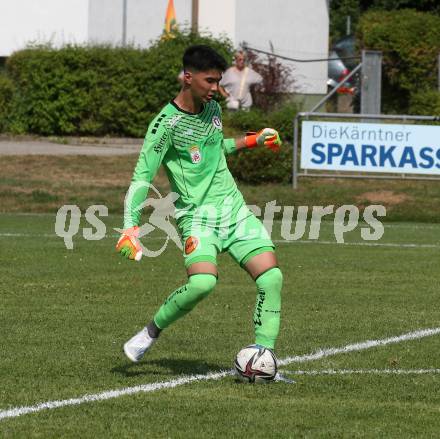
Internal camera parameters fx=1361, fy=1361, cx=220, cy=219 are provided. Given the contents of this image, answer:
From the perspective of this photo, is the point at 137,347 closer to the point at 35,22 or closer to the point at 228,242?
the point at 228,242

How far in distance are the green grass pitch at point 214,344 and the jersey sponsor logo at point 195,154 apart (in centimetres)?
137

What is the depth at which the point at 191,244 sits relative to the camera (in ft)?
27.9

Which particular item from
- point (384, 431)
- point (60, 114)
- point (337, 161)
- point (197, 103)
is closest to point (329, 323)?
point (197, 103)

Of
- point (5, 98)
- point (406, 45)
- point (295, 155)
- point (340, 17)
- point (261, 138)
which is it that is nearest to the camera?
point (261, 138)

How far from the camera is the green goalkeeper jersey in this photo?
8383 mm

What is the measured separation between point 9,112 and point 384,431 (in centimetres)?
2592

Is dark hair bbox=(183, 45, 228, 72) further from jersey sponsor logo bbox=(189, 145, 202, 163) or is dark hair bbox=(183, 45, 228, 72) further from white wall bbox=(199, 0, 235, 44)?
white wall bbox=(199, 0, 235, 44)

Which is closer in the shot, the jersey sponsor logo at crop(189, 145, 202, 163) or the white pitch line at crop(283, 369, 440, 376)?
the jersey sponsor logo at crop(189, 145, 202, 163)

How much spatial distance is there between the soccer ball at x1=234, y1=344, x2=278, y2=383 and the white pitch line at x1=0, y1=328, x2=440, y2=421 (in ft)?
0.91

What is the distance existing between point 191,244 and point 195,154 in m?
0.56

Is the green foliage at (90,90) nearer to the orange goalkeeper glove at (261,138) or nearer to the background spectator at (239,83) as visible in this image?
the background spectator at (239,83)

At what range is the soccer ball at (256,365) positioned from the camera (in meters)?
8.22

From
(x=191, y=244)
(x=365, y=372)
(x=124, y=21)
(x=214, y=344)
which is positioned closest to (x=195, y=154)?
(x=191, y=244)

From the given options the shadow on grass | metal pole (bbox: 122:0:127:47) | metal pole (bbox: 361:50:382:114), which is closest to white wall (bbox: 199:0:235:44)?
metal pole (bbox: 122:0:127:47)
